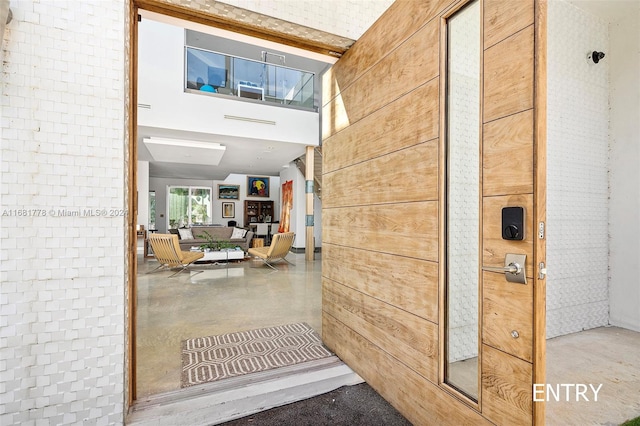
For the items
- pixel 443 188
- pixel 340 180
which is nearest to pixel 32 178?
pixel 340 180

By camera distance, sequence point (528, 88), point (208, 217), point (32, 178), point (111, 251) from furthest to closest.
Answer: point (208, 217), point (111, 251), point (32, 178), point (528, 88)

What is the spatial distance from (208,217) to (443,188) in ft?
45.4

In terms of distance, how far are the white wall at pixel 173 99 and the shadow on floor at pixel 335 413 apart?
5962 mm

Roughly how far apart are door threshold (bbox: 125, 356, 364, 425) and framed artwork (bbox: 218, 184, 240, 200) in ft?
42.6

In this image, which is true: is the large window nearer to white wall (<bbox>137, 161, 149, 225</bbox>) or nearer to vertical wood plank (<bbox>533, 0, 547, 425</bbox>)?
white wall (<bbox>137, 161, 149, 225</bbox>)

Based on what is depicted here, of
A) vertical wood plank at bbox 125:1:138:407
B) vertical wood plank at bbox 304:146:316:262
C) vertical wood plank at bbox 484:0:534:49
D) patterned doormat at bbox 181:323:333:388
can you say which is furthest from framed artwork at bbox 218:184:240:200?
vertical wood plank at bbox 484:0:534:49

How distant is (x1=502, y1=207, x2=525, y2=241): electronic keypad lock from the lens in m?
1.10

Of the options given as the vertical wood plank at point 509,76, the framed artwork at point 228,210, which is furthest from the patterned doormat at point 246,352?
the framed artwork at point 228,210

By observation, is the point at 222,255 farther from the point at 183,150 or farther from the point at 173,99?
the point at 173,99

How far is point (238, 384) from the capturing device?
2.02 meters

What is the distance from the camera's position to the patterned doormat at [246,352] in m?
2.23

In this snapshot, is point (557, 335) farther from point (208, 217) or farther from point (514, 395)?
point (208, 217)

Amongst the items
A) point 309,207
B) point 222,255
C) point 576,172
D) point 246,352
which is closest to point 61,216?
point 246,352

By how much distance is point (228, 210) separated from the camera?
14.4m
